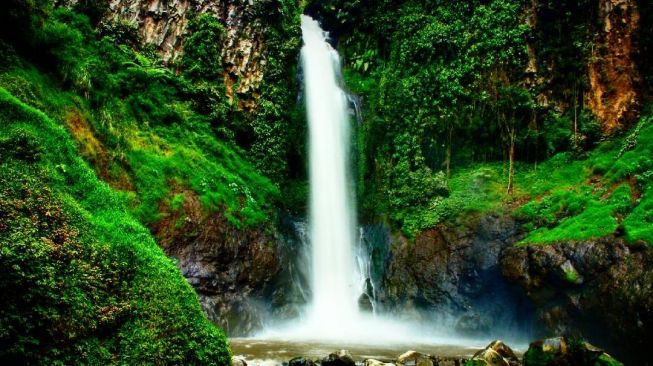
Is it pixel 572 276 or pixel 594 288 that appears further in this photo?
pixel 572 276

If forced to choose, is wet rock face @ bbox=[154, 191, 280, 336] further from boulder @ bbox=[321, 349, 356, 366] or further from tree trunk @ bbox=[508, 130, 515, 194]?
tree trunk @ bbox=[508, 130, 515, 194]

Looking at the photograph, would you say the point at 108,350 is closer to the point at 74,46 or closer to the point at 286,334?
the point at 286,334

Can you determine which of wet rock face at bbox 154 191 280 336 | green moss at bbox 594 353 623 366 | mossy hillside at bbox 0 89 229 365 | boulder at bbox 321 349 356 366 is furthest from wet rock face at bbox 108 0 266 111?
green moss at bbox 594 353 623 366

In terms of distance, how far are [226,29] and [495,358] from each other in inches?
804

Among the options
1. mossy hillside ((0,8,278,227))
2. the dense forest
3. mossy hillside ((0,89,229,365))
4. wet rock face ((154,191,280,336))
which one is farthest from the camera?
wet rock face ((154,191,280,336))

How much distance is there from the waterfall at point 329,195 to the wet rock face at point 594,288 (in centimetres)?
736

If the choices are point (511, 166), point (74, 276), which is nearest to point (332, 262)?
point (511, 166)

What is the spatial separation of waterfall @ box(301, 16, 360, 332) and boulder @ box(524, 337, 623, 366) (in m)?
9.90

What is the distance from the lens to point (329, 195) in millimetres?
22812

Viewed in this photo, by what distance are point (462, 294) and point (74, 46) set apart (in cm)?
1668

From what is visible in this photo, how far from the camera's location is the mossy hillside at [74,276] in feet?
17.6

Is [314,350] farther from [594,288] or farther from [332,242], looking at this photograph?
[332,242]

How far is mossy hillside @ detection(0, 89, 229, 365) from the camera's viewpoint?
5375mm

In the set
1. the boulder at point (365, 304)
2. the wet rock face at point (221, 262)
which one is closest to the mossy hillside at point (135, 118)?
the wet rock face at point (221, 262)
